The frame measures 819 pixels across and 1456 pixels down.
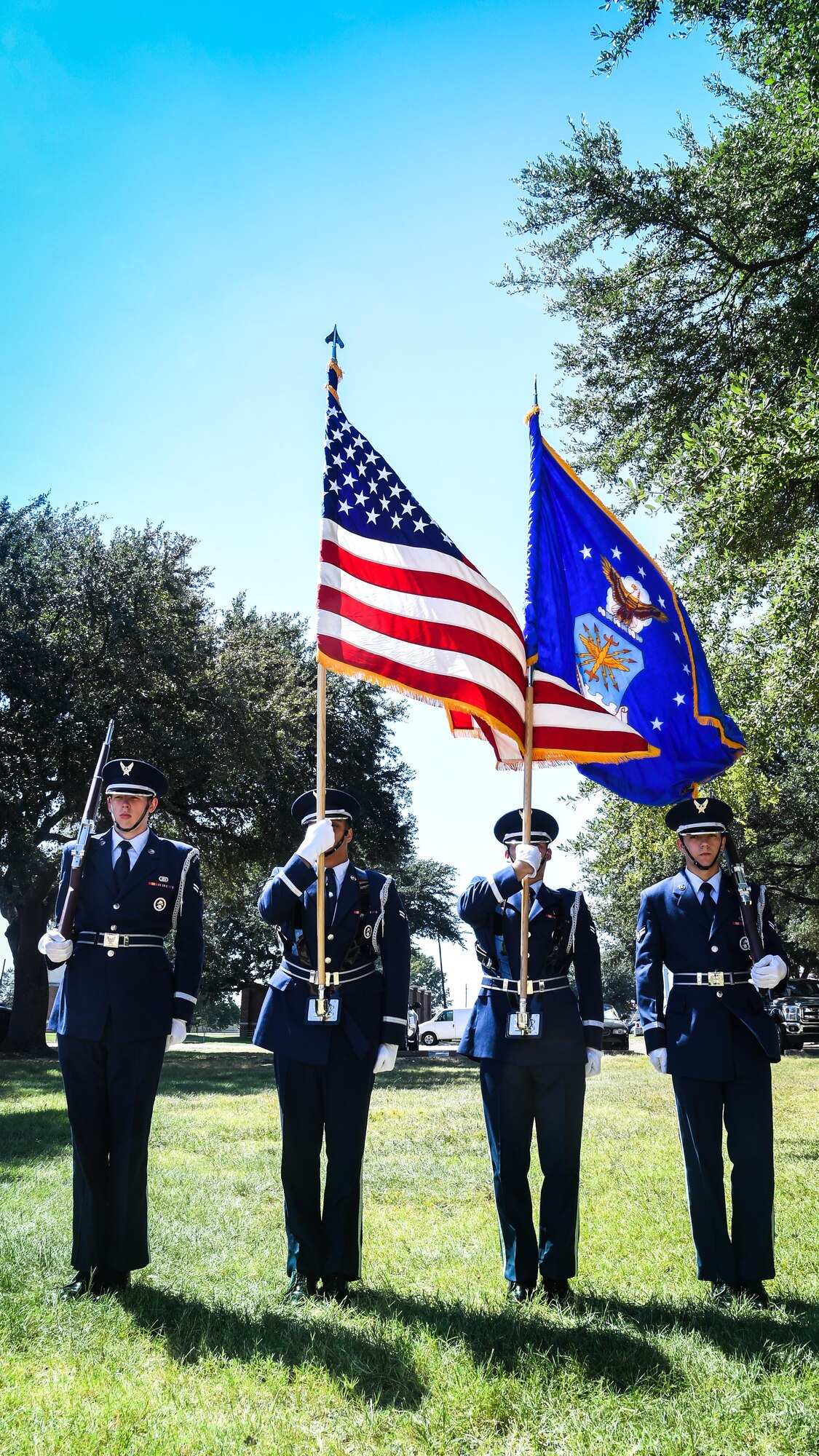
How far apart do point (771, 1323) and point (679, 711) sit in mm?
3180

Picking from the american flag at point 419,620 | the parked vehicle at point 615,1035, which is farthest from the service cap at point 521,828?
the parked vehicle at point 615,1035

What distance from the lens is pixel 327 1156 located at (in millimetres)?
5512

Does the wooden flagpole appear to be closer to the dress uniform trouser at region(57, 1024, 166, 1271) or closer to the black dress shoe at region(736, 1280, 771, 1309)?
the dress uniform trouser at region(57, 1024, 166, 1271)

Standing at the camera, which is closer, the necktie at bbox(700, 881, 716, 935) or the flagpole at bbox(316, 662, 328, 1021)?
the flagpole at bbox(316, 662, 328, 1021)

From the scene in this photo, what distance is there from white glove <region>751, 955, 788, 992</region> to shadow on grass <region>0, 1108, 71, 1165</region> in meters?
6.66

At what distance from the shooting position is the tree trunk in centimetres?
2670

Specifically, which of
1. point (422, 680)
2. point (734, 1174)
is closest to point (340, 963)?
point (422, 680)

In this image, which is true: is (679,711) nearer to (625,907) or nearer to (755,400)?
(755,400)

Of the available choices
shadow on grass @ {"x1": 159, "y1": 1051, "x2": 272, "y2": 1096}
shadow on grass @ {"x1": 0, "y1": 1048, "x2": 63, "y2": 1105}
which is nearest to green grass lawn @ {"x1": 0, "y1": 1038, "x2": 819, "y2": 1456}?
shadow on grass @ {"x1": 0, "y1": 1048, "x2": 63, "y2": 1105}

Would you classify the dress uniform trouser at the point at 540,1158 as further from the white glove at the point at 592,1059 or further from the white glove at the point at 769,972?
the white glove at the point at 769,972

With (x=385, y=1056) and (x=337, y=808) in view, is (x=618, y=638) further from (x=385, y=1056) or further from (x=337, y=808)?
(x=385, y=1056)

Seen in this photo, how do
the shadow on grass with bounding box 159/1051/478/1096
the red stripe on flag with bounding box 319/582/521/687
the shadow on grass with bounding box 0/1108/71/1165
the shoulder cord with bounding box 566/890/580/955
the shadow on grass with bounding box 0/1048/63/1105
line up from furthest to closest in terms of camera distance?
the shadow on grass with bounding box 159/1051/478/1096
the shadow on grass with bounding box 0/1048/63/1105
the shadow on grass with bounding box 0/1108/71/1165
the red stripe on flag with bounding box 319/582/521/687
the shoulder cord with bounding box 566/890/580/955

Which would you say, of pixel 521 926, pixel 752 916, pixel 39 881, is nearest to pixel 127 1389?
pixel 521 926

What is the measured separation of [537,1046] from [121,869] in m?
2.28
